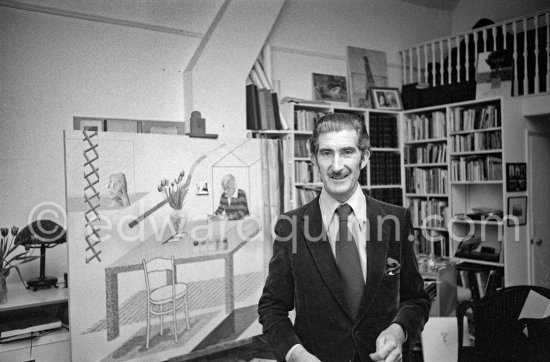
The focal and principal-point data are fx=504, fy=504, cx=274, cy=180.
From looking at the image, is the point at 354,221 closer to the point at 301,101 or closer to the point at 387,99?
the point at 301,101

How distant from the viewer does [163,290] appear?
3.71 metres

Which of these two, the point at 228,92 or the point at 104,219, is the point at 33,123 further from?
the point at 228,92

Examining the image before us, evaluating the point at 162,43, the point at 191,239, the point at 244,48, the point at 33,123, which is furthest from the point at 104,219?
the point at 244,48

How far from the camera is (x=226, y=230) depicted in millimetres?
4074

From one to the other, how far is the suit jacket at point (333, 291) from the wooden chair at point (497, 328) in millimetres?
1710

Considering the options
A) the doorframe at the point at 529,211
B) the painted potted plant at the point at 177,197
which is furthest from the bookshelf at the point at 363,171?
the doorframe at the point at 529,211

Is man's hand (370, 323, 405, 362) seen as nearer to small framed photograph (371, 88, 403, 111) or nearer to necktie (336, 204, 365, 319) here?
necktie (336, 204, 365, 319)

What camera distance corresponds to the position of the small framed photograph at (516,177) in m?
5.41

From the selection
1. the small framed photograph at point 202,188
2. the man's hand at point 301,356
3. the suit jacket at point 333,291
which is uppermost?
the small framed photograph at point 202,188

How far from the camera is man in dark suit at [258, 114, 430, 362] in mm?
1562

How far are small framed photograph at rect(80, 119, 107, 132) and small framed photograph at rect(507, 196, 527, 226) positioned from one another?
4.20m

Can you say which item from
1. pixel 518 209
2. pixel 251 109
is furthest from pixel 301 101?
pixel 518 209

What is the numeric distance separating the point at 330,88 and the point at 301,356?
16.1 feet

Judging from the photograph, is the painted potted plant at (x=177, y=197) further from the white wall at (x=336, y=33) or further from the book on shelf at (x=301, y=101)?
the white wall at (x=336, y=33)
